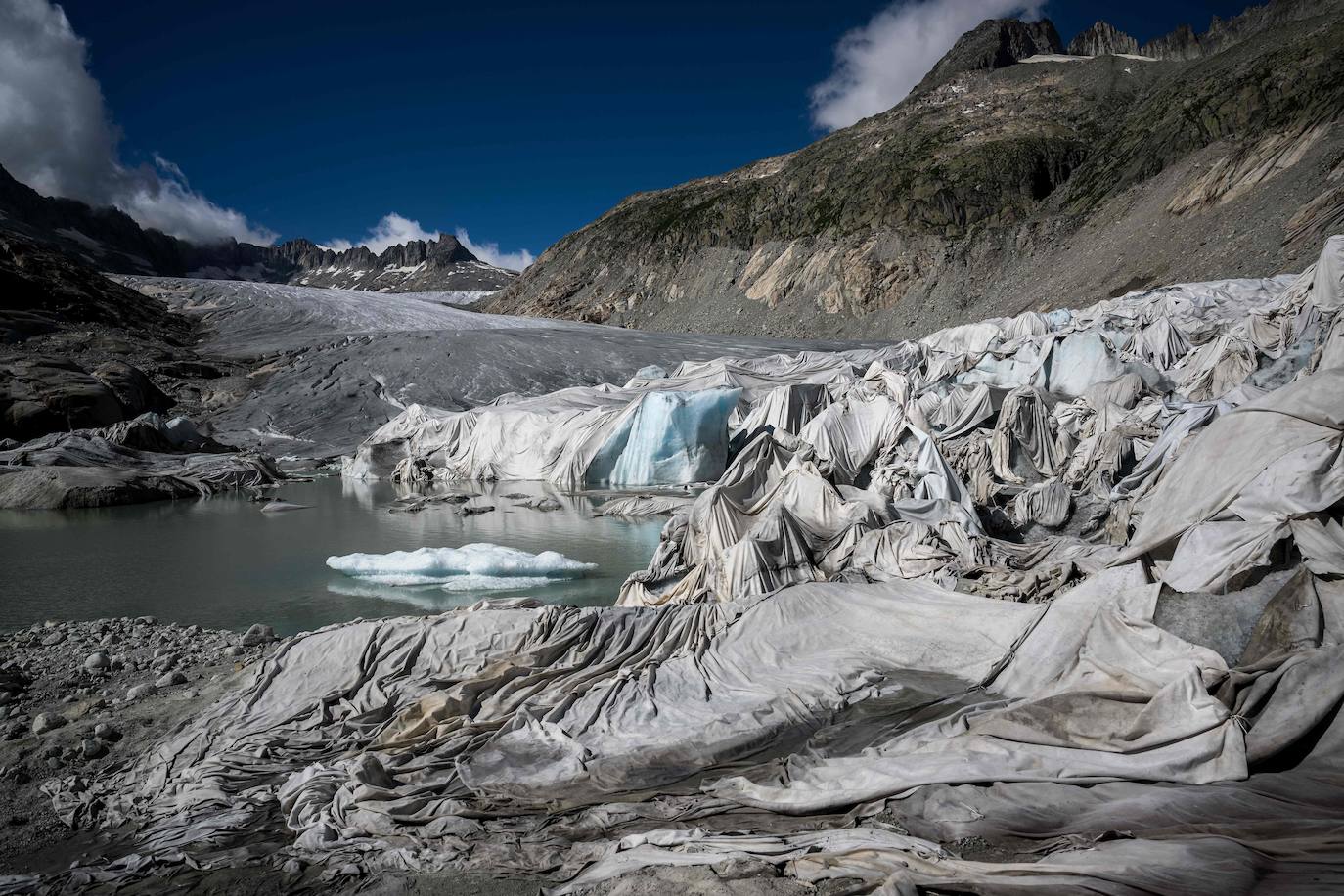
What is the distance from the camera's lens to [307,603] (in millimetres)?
7934

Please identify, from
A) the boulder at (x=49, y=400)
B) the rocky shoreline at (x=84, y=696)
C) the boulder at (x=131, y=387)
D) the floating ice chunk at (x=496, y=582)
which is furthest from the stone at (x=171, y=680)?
the boulder at (x=131, y=387)

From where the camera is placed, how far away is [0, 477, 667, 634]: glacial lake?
775 centimetres

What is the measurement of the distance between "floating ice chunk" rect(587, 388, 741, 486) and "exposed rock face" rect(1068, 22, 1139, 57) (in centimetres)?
6267

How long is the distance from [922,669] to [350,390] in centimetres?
2492

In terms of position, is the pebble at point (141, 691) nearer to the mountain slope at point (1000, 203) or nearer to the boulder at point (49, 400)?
the boulder at point (49, 400)

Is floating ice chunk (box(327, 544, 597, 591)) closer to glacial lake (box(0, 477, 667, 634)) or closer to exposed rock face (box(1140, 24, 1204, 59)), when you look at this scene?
glacial lake (box(0, 477, 667, 634))

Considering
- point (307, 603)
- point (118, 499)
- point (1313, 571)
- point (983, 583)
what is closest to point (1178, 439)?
Result: point (983, 583)

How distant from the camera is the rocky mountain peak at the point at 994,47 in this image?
63.8 m

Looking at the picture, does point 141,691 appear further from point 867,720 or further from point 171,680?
point 867,720

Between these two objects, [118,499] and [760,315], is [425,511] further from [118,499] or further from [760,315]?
[760,315]

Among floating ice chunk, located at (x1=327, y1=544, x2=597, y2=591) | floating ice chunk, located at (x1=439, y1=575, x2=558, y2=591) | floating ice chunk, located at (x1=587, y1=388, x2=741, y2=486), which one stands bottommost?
floating ice chunk, located at (x1=439, y1=575, x2=558, y2=591)

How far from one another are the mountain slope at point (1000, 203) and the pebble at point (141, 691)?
97.0 ft

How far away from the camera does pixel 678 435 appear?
51.9 ft

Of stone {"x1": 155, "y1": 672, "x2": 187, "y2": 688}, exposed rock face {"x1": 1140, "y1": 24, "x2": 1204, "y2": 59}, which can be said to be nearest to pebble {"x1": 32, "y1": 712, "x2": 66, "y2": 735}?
stone {"x1": 155, "y1": 672, "x2": 187, "y2": 688}
